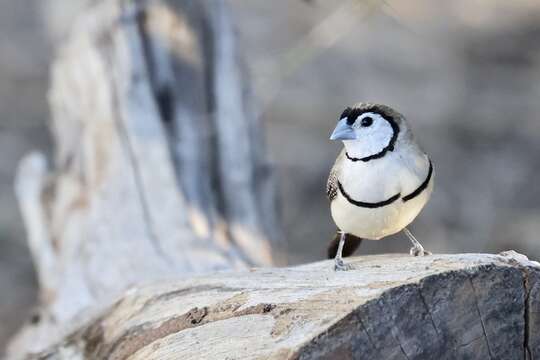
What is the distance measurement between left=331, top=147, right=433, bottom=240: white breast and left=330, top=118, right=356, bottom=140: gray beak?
0.09m

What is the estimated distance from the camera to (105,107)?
504 cm

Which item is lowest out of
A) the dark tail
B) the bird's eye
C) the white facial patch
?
the dark tail

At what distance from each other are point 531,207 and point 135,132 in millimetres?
3124

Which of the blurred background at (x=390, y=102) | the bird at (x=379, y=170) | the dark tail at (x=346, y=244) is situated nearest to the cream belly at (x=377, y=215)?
the bird at (x=379, y=170)

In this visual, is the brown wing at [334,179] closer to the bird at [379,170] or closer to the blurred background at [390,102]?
the bird at [379,170]

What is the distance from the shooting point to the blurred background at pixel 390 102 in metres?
6.99

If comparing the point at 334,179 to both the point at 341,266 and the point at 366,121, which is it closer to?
the point at 366,121

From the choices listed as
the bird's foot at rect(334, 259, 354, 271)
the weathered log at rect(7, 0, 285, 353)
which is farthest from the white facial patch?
the weathered log at rect(7, 0, 285, 353)

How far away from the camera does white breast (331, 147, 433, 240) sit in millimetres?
3430

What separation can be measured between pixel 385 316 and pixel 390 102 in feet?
Answer: 16.4

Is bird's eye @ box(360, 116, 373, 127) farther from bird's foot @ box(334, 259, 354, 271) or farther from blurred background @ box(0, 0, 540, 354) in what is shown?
blurred background @ box(0, 0, 540, 354)

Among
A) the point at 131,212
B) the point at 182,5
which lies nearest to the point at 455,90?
the point at 182,5

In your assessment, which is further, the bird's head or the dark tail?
the dark tail

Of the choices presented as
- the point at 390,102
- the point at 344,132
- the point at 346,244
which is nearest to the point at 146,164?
the point at 346,244
